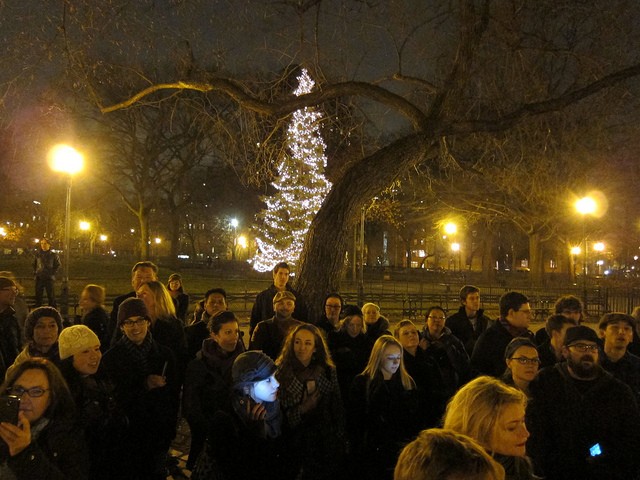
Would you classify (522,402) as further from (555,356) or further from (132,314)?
(132,314)

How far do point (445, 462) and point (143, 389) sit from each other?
3.18m

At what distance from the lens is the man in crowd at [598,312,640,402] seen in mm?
4574

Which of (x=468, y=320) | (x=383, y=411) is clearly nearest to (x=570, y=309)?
(x=468, y=320)

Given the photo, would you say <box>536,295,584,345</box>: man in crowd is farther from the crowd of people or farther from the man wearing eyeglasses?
the man wearing eyeglasses

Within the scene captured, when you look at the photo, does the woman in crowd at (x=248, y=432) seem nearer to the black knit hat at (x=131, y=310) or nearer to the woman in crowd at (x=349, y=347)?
the black knit hat at (x=131, y=310)

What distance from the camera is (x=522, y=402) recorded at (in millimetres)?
2576

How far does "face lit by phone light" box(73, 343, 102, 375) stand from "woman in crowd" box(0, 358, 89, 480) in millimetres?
735

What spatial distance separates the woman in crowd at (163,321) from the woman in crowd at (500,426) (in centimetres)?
345

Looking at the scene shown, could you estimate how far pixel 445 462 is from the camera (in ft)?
5.99

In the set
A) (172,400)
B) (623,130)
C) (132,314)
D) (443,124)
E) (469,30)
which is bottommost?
(172,400)

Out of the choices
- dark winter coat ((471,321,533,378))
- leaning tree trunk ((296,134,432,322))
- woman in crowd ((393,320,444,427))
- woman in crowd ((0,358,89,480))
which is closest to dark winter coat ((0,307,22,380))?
woman in crowd ((0,358,89,480))

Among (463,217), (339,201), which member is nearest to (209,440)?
(339,201)

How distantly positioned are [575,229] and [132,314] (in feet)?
106

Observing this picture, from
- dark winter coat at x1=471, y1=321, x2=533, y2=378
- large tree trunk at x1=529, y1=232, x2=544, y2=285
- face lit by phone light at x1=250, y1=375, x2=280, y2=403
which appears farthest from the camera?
large tree trunk at x1=529, y1=232, x2=544, y2=285
